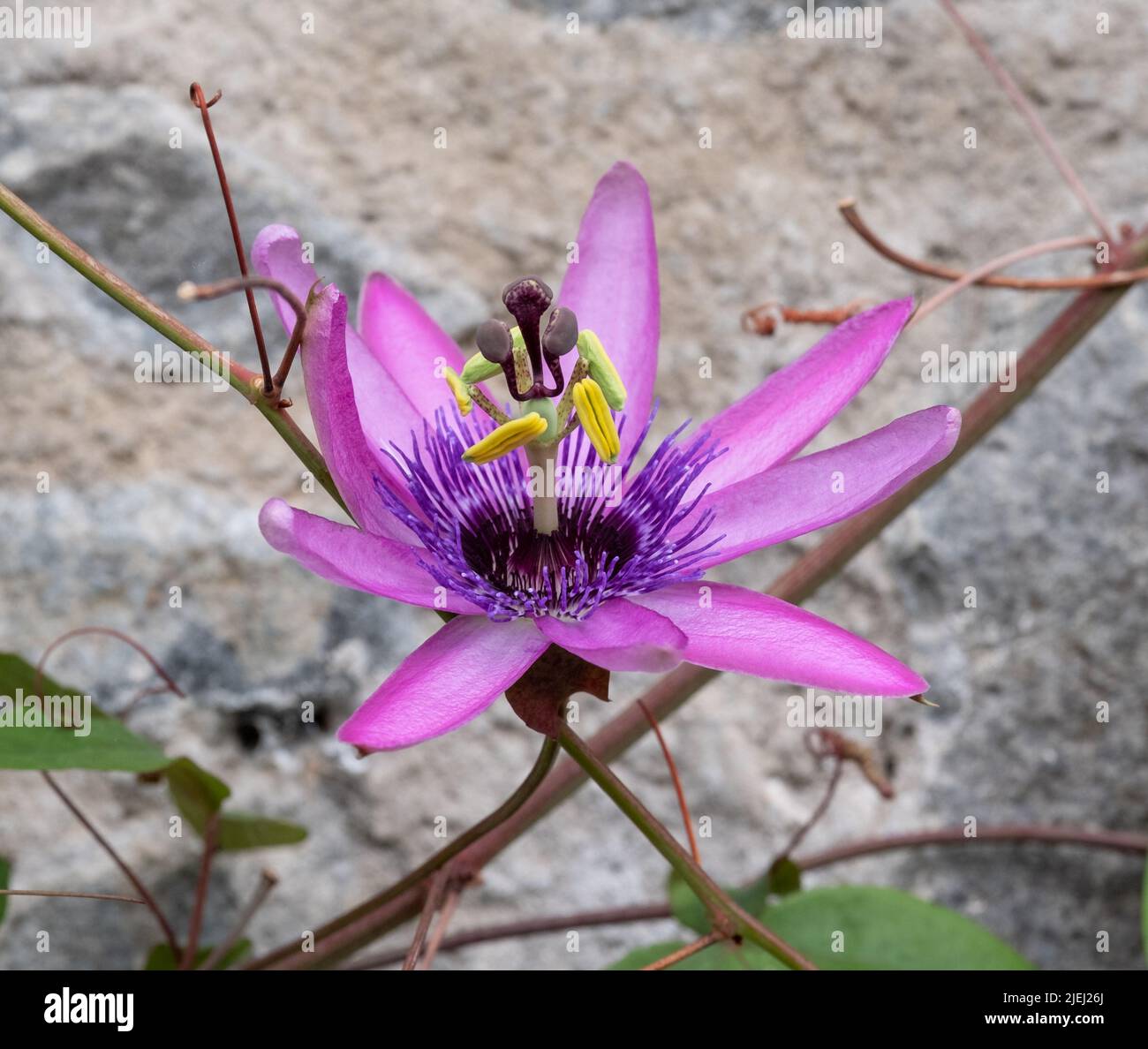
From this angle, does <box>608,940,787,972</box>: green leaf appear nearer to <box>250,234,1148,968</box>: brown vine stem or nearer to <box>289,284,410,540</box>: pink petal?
<box>250,234,1148,968</box>: brown vine stem

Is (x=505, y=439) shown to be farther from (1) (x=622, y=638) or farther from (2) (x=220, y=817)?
(2) (x=220, y=817)

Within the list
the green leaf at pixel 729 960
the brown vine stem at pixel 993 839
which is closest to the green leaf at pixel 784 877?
the brown vine stem at pixel 993 839

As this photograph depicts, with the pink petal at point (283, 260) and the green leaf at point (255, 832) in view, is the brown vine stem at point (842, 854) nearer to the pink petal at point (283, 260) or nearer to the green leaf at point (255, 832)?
the green leaf at point (255, 832)

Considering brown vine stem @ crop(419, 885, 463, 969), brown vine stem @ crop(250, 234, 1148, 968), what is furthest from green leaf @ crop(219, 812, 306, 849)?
brown vine stem @ crop(419, 885, 463, 969)

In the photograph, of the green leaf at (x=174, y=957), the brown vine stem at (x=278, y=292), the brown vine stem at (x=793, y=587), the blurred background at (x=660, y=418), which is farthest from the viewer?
the blurred background at (x=660, y=418)

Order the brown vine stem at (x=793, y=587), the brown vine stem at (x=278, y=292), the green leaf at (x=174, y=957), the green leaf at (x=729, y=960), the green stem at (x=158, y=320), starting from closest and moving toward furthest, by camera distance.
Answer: the brown vine stem at (x=278, y=292) < the green stem at (x=158, y=320) < the green leaf at (x=729, y=960) < the brown vine stem at (x=793, y=587) < the green leaf at (x=174, y=957)

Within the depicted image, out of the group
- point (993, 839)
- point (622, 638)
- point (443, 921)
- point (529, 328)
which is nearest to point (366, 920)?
point (443, 921)

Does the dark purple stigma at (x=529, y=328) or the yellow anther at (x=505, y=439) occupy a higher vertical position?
the dark purple stigma at (x=529, y=328)
